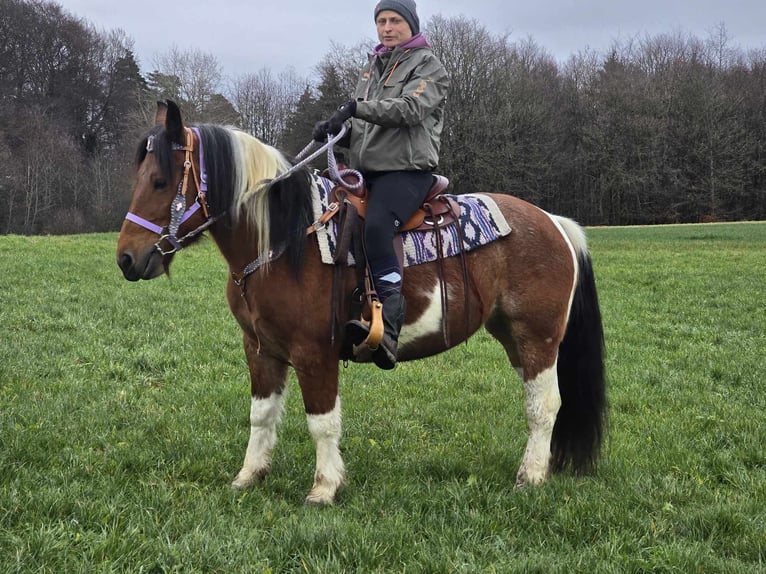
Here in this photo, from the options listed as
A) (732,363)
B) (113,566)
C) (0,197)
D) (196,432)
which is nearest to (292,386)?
(196,432)

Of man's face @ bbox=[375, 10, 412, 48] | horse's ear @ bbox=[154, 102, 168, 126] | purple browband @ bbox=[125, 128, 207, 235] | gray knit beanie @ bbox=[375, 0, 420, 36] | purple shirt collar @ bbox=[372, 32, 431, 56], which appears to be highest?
gray knit beanie @ bbox=[375, 0, 420, 36]

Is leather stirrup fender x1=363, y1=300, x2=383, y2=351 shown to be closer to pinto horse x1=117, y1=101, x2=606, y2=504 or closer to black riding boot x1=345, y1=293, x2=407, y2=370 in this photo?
black riding boot x1=345, y1=293, x2=407, y2=370

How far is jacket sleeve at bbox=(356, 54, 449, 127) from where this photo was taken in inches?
136

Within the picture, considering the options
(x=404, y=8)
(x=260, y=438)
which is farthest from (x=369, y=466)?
(x=404, y=8)

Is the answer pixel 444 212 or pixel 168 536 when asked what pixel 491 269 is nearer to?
pixel 444 212

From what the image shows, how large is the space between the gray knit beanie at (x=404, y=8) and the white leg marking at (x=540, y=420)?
2635 millimetres

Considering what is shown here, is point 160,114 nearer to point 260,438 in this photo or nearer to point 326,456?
point 260,438

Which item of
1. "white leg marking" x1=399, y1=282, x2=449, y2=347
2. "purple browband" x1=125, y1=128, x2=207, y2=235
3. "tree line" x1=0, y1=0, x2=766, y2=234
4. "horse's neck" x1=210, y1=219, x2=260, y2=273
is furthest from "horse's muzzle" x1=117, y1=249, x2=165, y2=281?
"tree line" x1=0, y1=0, x2=766, y2=234

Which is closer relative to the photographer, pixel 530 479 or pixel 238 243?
pixel 238 243

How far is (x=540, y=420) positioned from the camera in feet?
13.7

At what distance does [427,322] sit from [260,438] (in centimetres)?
144

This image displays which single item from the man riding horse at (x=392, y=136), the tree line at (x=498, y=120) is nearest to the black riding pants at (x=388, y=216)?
the man riding horse at (x=392, y=136)

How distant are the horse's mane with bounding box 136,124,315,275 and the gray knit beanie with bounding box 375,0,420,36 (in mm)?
1209

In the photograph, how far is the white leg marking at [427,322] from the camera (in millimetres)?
3910
